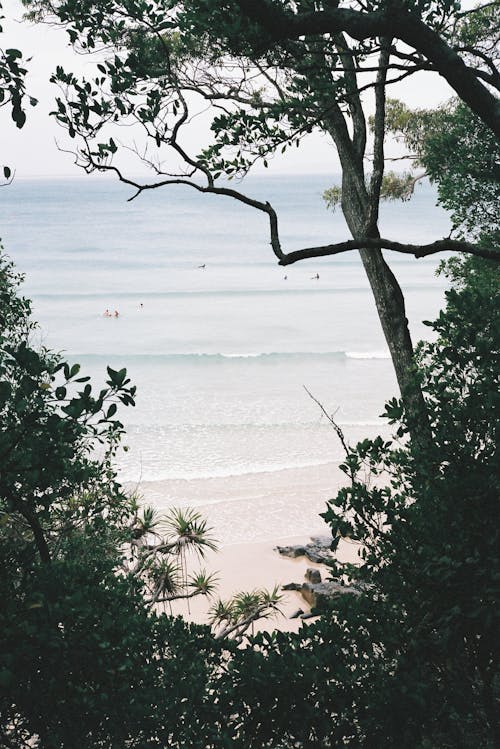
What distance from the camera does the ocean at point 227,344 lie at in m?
18.2

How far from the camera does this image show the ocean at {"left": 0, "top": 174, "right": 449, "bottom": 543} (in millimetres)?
18250

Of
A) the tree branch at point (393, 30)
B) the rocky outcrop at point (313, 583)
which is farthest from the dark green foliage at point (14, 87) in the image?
the rocky outcrop at point (313, 583)

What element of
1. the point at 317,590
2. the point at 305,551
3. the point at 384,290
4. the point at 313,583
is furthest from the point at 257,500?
the point at 384,290

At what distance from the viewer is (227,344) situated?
31.7m

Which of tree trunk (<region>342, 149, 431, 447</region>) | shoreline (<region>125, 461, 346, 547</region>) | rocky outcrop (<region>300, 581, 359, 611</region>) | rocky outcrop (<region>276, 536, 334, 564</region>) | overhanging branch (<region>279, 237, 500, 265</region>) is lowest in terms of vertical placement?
rocky outcrop (<region>300, 581, 359, 611</region>)

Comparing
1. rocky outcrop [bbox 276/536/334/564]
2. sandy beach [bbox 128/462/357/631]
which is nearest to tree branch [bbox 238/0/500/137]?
sandy beach [bbox 128/462/357/631]

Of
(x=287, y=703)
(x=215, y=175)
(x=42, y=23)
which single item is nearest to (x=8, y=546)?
(x=287, y=703)

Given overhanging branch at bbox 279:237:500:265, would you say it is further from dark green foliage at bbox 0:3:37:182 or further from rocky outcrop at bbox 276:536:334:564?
rocky outcrop at bbox 276:536:334:564

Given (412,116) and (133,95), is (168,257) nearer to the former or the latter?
(412,116)

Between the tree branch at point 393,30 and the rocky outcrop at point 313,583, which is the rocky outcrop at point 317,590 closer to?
the rocky outcrop at point 313,583

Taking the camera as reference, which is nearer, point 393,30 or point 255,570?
point 393,30

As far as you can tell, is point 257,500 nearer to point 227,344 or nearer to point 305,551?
point 305,551

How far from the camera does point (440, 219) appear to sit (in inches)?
2950

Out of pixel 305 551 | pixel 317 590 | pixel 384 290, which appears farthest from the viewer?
pixel 305 551
